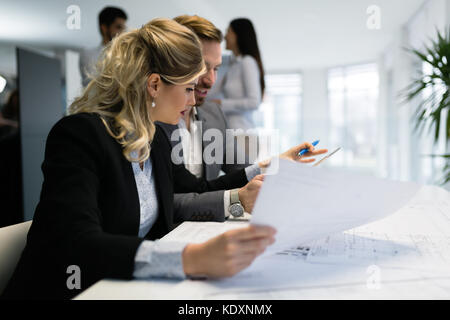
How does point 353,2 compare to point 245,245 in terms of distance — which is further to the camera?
point 353,2

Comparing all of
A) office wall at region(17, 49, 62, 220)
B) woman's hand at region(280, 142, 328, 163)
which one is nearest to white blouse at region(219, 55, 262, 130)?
woman's hand at region(280, 142, 328, 163)

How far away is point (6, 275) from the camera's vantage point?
86 cm

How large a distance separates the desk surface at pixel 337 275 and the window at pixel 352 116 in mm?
10882

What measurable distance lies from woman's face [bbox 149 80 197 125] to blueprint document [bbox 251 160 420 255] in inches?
22.1

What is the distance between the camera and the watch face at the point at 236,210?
1.18 meters

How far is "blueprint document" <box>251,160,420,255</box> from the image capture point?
57 cm

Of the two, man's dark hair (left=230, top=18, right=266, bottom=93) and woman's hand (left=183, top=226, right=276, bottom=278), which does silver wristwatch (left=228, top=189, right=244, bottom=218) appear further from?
man's dark hair (left=230, top=18, right=266, bottom=93)

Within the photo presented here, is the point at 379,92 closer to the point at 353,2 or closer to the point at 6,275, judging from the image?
the point at 353,2

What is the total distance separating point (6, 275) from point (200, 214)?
1.75 ft

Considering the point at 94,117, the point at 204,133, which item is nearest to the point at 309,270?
the point at 94,117

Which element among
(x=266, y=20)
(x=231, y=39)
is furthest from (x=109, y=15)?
(x=266, y=20)
